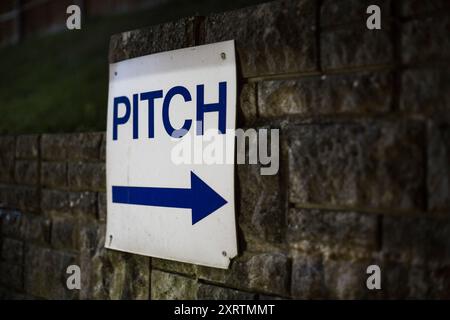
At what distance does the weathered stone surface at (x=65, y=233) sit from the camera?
10.9ft

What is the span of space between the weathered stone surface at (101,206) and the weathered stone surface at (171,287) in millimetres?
568

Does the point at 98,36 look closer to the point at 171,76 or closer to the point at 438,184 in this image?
the point at 171,76

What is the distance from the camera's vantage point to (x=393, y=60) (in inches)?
72.1

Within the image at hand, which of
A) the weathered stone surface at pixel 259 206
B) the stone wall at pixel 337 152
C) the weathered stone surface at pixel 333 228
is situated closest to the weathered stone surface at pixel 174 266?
the stone wall at pixel 337 152

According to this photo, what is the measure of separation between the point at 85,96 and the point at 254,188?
3.41 meters

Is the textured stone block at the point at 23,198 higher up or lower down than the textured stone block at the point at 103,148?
lower down

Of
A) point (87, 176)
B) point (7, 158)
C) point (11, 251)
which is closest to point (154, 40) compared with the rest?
point (87, 176)

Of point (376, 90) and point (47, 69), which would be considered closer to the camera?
point (376, 90)

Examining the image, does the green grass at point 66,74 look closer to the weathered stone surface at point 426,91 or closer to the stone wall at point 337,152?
the stone wall at point 337,152

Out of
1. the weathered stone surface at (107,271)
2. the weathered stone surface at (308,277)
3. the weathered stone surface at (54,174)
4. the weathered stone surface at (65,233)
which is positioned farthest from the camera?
the weathered stone surface at (54,174)

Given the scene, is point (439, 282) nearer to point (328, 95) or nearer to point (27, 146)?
point (328, 95)

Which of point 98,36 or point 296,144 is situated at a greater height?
point 98,36

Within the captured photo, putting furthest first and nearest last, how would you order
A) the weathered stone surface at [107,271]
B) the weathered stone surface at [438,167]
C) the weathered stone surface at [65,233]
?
the weathered stone surface at [65,233] < the weathered stone surface at [107,271] < the weathered stone surface at [438,167]

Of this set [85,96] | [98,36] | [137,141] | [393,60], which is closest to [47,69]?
[98,36]
